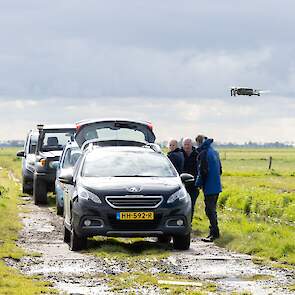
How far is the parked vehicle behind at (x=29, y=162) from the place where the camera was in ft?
93.6

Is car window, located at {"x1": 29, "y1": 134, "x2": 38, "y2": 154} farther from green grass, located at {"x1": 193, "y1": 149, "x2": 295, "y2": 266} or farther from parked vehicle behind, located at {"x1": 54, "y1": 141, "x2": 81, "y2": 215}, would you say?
parked vehicle behind, located at {"x1": 54, "y1": 141, "x2": 81, "y2": 215}

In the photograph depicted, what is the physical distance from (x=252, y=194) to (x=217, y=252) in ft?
43.0

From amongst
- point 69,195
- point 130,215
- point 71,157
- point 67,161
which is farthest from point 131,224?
point 67,161

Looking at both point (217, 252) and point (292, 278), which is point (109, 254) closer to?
point (217, 252)

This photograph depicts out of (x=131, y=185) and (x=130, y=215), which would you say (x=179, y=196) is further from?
(x=130, y=215)

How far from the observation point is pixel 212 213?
654 inches

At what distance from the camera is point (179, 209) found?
46.8 feet

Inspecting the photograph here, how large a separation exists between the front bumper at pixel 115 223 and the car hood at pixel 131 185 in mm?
268

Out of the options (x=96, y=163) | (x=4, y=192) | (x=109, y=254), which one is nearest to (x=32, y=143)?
(x=4, y=192)

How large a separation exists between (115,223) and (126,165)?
1.56m

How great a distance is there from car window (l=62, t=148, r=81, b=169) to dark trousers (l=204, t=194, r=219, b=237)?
417 cm

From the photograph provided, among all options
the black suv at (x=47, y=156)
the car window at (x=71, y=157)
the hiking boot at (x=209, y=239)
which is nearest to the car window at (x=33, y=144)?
the black suv at (x=47, y=156)

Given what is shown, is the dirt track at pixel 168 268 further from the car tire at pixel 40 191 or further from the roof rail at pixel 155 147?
the car tire at pixel 40 191

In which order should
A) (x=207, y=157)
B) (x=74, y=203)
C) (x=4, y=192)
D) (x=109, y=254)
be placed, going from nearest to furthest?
(x=109, y=254) < (x=74, y=203) < (x=207, y=157) < (x=4, y=192)
